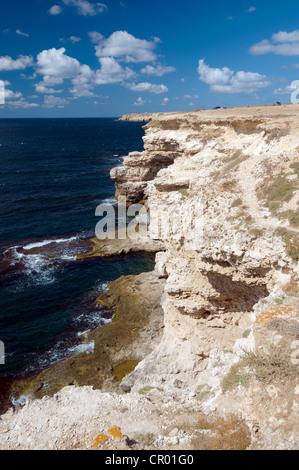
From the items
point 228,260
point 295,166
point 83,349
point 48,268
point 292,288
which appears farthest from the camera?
point 48,268

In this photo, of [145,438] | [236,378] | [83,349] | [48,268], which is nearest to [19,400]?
[83,349]

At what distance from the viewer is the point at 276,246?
11438mm

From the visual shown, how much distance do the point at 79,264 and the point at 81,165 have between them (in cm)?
5144

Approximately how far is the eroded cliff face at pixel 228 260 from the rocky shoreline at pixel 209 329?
0.05 m

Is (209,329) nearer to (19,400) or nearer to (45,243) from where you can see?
(19,400)

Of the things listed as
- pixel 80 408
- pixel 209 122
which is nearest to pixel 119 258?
pixel 209 122

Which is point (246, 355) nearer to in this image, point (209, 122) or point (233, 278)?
point (233, 278)

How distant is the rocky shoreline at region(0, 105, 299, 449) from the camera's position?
7770 mm

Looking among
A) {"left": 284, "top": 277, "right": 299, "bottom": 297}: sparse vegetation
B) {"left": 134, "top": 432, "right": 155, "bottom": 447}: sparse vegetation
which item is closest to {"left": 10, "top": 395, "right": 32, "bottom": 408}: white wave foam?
{"left": 134, "top": 432, "right": 155, "bottom": 447}: sparse vegetation

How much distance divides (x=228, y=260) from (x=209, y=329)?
4936mm

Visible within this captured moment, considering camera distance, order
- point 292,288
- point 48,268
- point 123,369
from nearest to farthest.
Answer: point 292,288
point 123,369
point 48,268

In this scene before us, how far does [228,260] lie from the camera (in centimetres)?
1270

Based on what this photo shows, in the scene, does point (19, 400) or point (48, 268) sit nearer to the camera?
point (19, 400)

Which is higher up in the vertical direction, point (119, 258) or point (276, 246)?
point (276, 246)
